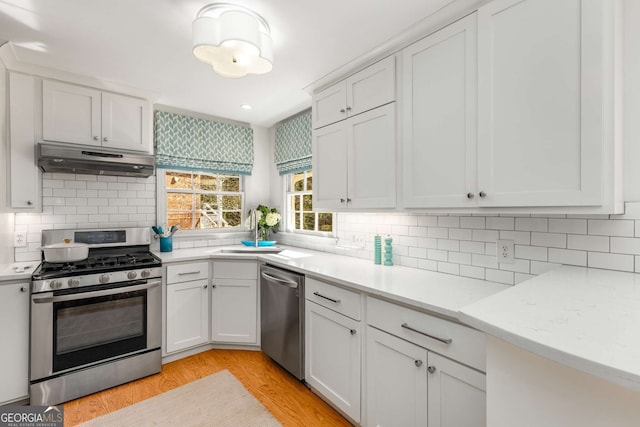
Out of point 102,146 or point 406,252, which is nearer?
point 406,252

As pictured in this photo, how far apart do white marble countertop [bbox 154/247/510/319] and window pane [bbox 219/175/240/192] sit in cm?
134

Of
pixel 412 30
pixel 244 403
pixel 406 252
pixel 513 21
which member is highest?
pixel 412 30

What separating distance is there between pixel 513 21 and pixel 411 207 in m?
1.02

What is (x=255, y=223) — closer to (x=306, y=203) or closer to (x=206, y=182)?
(x=306, y=203)

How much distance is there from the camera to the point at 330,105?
243cm

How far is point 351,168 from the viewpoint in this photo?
2250mm

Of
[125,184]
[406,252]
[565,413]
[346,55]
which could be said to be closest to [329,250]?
[406,252]

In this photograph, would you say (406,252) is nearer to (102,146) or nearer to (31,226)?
(102,146)

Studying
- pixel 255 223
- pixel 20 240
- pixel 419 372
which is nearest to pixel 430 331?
pixel 419 372

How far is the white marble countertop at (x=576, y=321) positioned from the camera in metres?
0.57

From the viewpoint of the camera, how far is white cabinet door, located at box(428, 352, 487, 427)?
1.22 m

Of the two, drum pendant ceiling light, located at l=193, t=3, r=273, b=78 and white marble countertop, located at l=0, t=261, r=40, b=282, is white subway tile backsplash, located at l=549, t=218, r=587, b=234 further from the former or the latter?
white marble countertop, located at l=0, t=261, r=40, b=282

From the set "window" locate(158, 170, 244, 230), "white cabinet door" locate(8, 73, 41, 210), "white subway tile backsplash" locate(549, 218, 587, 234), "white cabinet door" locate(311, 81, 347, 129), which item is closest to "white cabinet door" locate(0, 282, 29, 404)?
"white cabinet door" locate(8, 73, 41, 210)

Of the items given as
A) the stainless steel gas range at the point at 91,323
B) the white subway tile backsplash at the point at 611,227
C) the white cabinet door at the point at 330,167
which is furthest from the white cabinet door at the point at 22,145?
the white subway tile backsplash at the point at 611,227
